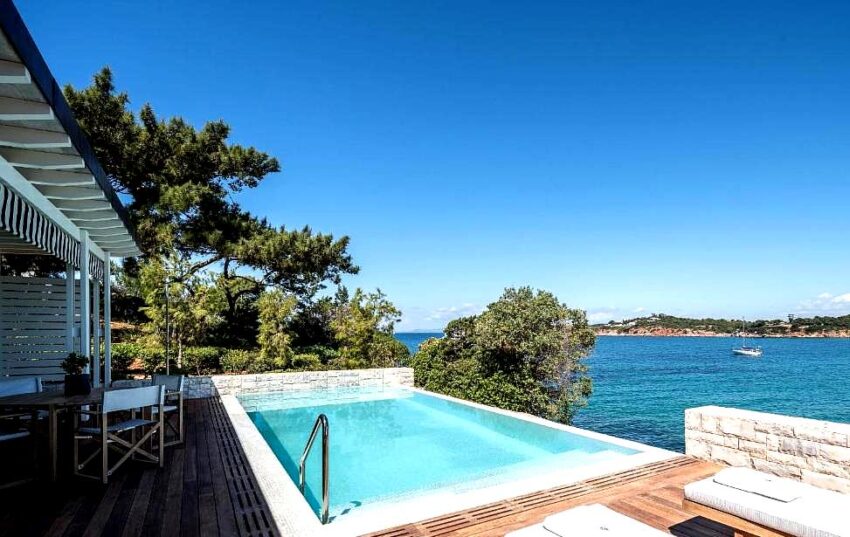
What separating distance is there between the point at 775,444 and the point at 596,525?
9.84ft

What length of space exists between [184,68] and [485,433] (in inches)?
536

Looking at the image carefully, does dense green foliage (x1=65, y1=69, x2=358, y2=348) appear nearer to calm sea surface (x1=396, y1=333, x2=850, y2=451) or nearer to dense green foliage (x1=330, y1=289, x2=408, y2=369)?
dense green foliage (x1=330, y1=289, x2=408, y2=369)

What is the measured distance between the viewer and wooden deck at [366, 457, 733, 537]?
343cm

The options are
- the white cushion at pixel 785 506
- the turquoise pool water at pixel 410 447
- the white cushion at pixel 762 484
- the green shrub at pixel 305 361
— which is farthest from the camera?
the green shrub at pixel 305 361

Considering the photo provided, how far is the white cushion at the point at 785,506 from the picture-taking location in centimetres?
266

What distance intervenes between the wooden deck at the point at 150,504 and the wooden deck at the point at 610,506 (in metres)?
1.15

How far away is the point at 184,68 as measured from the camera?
47.4 ft

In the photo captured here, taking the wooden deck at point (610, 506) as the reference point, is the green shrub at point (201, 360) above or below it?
above

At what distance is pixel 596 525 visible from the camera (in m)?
2.63

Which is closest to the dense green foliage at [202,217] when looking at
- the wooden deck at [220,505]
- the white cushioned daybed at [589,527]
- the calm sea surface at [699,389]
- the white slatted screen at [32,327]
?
the white slatted screen at [32,327]

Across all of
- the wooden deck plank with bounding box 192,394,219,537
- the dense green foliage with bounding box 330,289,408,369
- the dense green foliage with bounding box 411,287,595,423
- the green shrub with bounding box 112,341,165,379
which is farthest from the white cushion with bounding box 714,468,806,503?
the green shrub with bounding box 112,341,165,379

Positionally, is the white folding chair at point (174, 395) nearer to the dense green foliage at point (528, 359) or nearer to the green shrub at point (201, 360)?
the dense green foliage at point (528, 359)

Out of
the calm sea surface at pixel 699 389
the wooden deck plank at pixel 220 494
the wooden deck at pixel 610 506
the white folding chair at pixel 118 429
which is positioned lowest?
the calm sea surface at pixel 699 389

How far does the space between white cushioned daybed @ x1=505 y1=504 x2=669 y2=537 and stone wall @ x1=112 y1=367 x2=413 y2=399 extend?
897 cm
